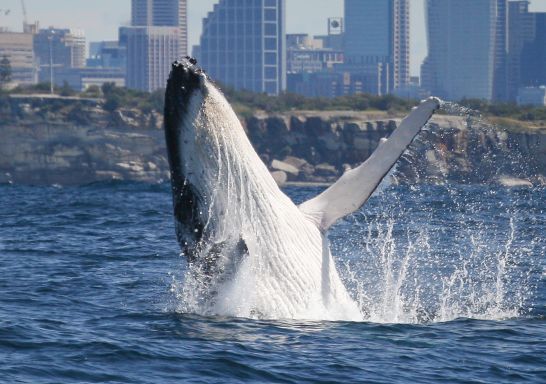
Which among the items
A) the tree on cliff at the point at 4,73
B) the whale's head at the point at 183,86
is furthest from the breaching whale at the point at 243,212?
the tree on cliff at the point at 4,73

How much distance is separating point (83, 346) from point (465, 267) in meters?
8.17

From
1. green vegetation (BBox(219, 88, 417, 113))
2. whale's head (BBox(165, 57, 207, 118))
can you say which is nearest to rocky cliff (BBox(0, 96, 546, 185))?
green vegetation (BBox(219, 88, 417, 113))

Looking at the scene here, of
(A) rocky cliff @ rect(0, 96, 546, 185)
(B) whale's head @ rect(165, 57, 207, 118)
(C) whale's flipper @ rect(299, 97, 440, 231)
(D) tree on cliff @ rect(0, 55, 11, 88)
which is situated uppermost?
(D) tree on cliff @ rect(0, 55, 11, 88)

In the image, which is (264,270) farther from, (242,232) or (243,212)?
(243,212)

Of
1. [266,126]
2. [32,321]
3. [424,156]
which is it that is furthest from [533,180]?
[32,321]

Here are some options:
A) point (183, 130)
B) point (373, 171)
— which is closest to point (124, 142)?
point (373, 171)

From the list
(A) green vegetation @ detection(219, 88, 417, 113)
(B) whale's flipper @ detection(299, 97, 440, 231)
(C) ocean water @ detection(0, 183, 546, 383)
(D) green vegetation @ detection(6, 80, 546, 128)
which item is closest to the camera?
(C) ocean water @ detection(0, 183, 546, 383)

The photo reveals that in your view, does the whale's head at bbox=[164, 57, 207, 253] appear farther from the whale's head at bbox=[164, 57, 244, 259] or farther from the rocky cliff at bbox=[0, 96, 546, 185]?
the rocky cliff at bbox=[0, 96, 546, 185]

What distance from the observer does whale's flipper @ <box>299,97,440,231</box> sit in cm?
1138

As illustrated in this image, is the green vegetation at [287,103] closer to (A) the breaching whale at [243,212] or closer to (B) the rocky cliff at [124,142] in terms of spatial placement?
(B) the rocky cliff at [124,142]

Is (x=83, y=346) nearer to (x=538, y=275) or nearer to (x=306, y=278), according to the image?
(x=306, y=278)

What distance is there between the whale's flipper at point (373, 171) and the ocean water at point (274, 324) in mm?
1125

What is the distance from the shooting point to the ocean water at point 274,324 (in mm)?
10586

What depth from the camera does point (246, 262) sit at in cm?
1125
